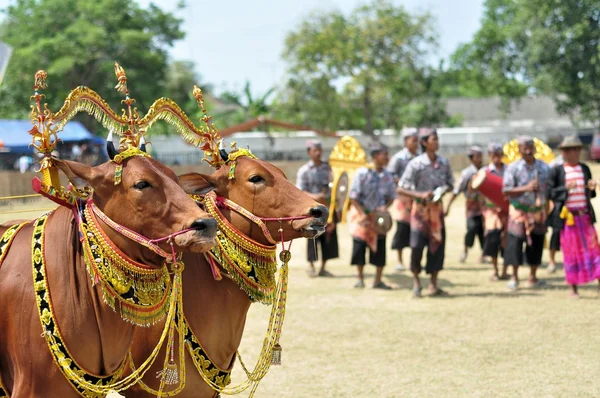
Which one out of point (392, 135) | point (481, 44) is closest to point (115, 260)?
point (392, 135)

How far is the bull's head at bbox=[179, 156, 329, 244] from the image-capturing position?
16.1ft

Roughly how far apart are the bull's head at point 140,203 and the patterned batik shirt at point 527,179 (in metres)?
7.83

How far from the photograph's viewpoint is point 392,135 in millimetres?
44562

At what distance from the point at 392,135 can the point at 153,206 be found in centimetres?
4121

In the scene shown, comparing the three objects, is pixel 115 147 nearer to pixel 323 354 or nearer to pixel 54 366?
pixel 54 366

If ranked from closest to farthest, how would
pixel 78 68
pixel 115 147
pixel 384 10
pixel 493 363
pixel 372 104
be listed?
pixel 115 147 → pixel 493 363 → pixel 78 68 → pixel 384 10 → pixel 372 104

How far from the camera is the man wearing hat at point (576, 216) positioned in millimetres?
10297

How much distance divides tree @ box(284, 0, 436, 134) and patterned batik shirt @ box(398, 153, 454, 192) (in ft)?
95.2

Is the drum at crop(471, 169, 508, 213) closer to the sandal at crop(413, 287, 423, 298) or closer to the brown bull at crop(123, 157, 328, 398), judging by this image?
the sandal at crop(413, 287, 423, 298)

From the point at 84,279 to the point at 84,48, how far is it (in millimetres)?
32536

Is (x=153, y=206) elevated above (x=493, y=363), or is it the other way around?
(x=153, y=206)

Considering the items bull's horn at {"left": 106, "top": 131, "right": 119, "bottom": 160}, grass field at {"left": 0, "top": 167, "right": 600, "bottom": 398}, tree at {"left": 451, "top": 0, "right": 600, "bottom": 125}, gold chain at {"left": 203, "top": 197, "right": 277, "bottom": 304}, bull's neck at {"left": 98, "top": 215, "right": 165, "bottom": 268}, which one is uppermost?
tree at {"left": 451, "top": 0, "right": 600, "bottom": 125}

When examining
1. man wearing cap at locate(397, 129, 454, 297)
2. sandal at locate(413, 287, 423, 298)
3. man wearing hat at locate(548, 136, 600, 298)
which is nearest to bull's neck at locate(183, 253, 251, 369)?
man wearing cap at locate(397, 129, 454, 297)

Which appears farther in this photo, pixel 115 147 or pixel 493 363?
pixel 493 363
